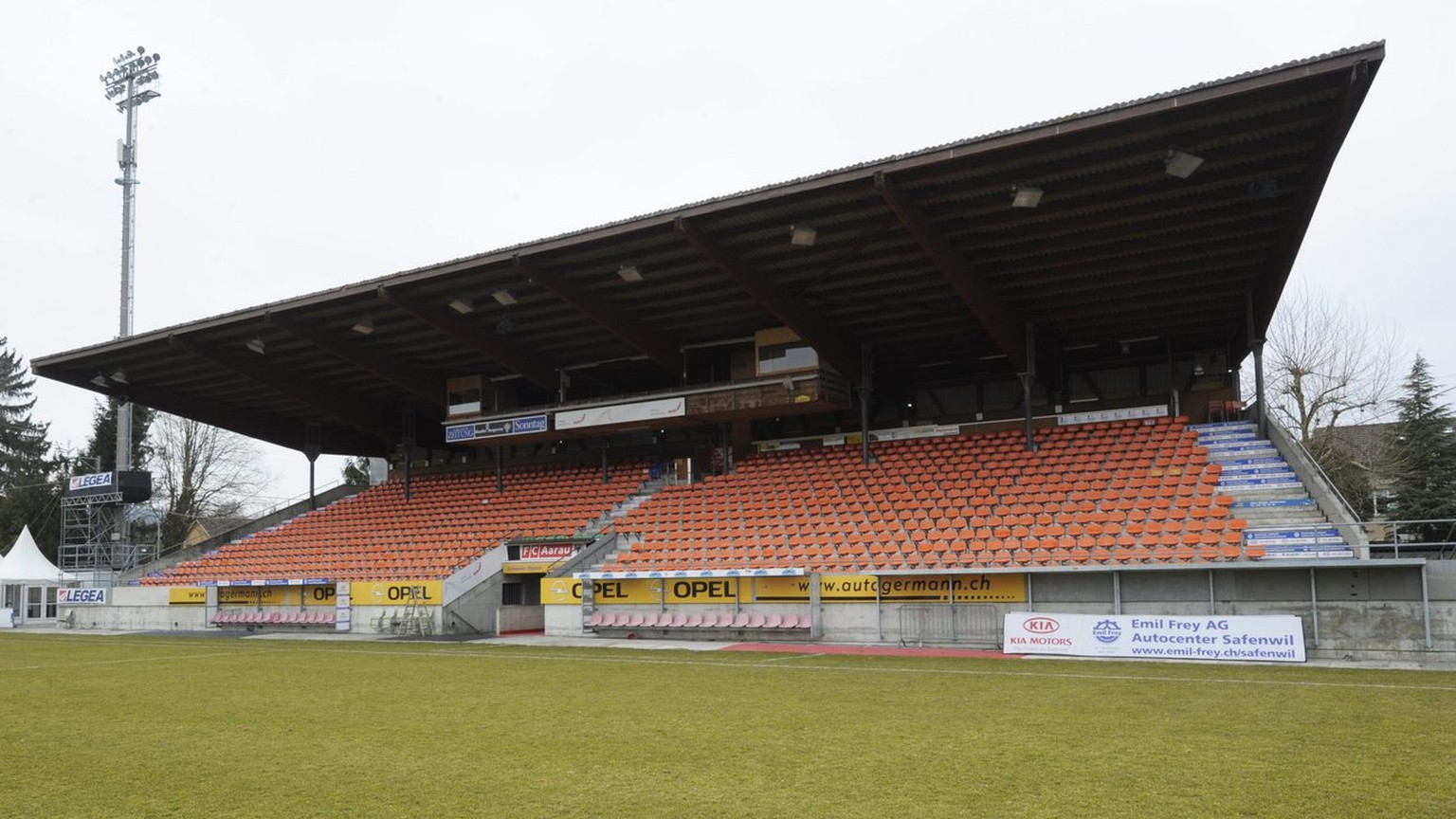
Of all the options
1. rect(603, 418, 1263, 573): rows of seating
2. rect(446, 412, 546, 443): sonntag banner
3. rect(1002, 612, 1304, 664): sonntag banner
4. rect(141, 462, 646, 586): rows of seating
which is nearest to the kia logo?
rect(1002, 612, 1304, 664): sonntag banner

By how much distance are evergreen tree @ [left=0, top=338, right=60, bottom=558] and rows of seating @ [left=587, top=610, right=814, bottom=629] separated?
41.3 metres

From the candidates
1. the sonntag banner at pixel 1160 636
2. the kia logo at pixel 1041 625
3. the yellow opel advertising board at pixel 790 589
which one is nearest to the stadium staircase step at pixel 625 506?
the yellow opel advertising board at pixel 790 589

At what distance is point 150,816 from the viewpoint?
7.22 m

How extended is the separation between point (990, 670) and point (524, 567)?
53.8 feet

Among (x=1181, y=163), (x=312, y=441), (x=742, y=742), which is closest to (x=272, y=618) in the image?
(x=312, y=441)

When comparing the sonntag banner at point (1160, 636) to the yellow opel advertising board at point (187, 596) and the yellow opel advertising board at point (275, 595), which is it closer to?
the yellow opel advertising board at point (275, 595)

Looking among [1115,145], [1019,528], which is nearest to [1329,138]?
[1115,145]

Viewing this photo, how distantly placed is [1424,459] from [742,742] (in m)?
36.5

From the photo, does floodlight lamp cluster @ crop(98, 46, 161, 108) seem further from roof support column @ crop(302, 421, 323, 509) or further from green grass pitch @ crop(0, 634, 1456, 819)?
green grass pitch @ crop(0, 634, 1456, 819)

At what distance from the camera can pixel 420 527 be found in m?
34.3

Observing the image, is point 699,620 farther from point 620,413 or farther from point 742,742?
point 742,742

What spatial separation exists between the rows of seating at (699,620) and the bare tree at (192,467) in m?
38.5

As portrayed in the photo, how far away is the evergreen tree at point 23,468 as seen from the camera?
172 ft

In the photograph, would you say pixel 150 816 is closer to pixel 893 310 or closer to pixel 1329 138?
pixel 1329 138
